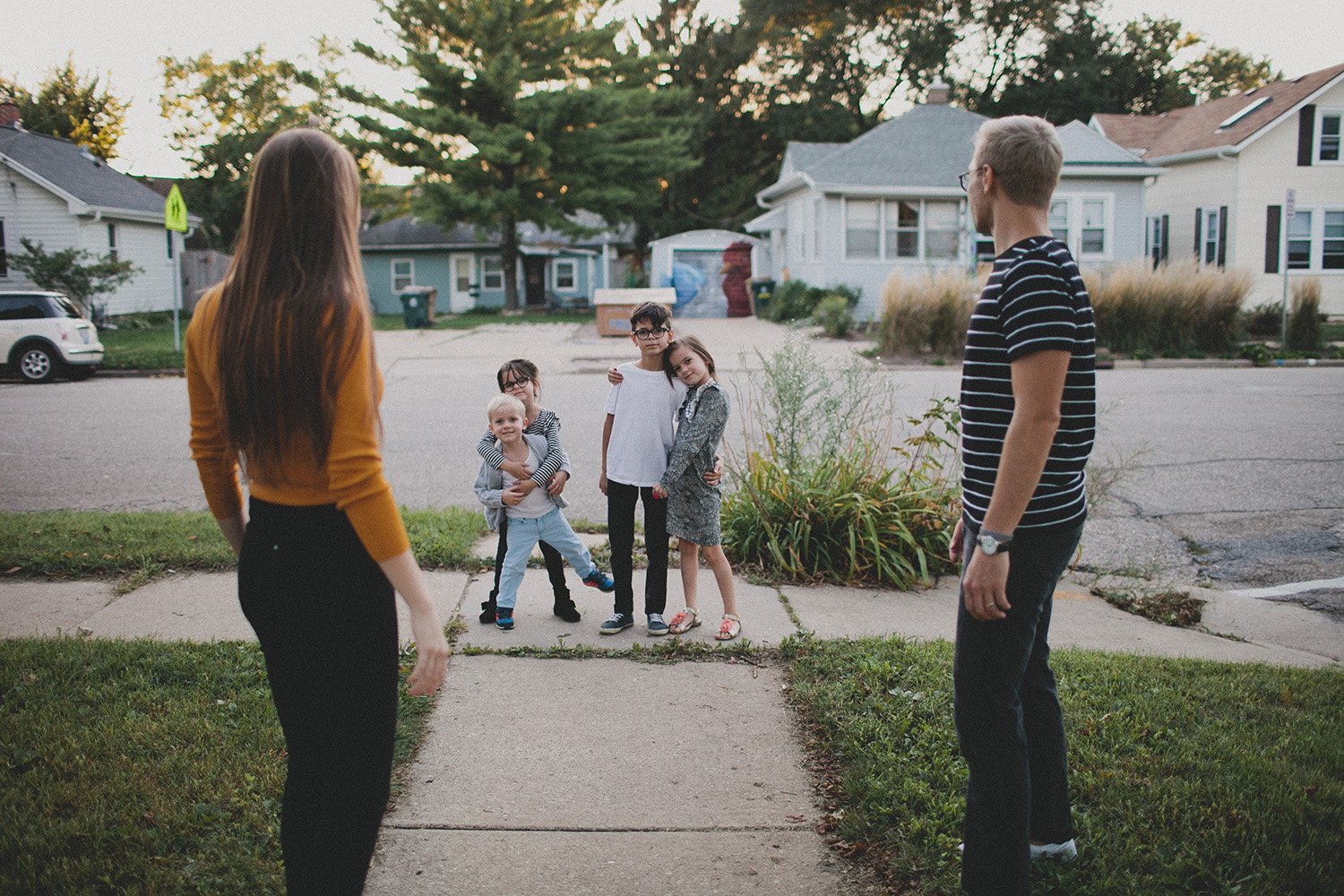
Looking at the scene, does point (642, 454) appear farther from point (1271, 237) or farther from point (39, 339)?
point (1271, 237)

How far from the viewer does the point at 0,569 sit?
5.92 metres

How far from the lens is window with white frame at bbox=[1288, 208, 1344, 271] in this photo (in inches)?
1051

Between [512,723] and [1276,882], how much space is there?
8.52ft

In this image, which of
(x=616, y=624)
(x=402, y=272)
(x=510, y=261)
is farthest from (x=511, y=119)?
(x=616, y=624)

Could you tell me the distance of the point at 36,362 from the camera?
17.0 m

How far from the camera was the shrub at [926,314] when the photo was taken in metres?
18.4

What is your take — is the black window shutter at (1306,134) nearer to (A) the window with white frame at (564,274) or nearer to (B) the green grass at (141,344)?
(A) the window with white frame at (564,274)

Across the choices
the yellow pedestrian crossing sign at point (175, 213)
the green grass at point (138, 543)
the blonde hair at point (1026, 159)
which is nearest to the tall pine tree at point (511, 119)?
the yellow pedestrian crossing sign at point (175, 213)

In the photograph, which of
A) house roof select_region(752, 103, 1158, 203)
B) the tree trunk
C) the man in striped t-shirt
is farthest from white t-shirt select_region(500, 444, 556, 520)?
the tree trunk

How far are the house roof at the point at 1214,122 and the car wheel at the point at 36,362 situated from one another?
1086 inches

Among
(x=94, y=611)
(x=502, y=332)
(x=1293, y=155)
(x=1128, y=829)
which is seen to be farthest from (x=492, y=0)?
(x=1128, y=829)

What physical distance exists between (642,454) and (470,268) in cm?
3887

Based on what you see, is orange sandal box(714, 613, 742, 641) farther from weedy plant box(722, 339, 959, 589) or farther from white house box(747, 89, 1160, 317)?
white house box(747, 89, 1160, 317)

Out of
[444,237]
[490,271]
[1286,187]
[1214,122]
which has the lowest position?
[490,271]
